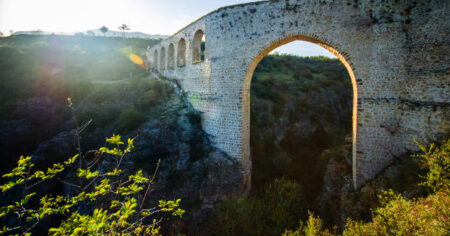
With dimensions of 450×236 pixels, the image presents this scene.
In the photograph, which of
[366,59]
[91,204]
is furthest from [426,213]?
[91,204]

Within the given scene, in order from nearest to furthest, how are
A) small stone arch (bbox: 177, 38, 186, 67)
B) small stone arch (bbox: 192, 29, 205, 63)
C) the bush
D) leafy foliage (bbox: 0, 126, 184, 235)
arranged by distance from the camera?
leafy foliage (bbox: 0, 126, 184, 235)
the bush
small stone arch (bbox: 192, 29, 205, 63)
small stone arch (bbox: 177, 38, 186, 67)

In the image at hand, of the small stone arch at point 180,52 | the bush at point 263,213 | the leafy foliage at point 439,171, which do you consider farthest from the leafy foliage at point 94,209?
the small stone arch at point 180,52

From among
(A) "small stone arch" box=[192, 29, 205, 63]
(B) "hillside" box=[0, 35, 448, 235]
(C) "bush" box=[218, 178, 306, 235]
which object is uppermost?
(A) "small stone arch" box=[192, 29, 205, 63]

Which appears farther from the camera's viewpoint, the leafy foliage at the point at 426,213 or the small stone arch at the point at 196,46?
the small stone arch at the point at 196,46

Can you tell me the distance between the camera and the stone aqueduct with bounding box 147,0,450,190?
5.77 metres

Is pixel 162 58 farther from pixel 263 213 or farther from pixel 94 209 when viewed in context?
pixel 94 209

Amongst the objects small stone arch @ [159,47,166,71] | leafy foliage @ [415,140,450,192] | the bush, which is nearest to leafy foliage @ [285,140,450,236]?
leafy foliage @ [415,140,450,192]

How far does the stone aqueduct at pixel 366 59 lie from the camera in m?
5.77

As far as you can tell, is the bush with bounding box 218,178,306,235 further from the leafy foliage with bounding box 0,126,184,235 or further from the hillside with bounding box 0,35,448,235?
the leafy foliage with bounding box 0,126,184,235

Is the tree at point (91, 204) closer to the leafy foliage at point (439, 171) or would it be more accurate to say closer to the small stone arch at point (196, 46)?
the leafy foliage at point (439, 171)

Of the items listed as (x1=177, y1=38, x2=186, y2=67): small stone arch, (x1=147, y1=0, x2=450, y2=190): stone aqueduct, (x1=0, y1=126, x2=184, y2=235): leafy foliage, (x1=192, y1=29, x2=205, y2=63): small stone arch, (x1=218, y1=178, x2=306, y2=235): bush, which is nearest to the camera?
(x1=0, y1=126, x2=184, y2=235): leafy foliage

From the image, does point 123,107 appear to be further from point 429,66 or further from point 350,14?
point 429,66

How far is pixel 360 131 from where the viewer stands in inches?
265

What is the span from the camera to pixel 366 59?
21.2 feet
